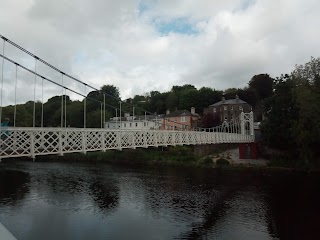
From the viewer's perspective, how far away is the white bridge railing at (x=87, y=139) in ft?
60.6

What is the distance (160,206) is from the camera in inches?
1005

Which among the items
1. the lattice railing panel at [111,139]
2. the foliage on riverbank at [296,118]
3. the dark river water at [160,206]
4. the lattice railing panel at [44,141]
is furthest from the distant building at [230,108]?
the lattice railing panel at [44,141]

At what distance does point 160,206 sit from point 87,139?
7516 mm

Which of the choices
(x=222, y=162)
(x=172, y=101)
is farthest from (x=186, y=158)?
(x=172, y=101)

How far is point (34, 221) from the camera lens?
70.1 ft

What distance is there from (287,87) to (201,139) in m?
16.1

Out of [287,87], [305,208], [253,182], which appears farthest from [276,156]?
[305,208]

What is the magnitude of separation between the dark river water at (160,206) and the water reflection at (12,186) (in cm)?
8

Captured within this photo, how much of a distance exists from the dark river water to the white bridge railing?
4.14 m

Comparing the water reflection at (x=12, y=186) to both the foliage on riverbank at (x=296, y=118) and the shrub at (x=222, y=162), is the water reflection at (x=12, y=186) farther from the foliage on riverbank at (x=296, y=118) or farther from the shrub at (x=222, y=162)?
the foliage on riverbank at (x=296, y=118)

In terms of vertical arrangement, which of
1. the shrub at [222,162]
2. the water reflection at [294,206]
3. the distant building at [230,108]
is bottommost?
the water reflection at [294,206]

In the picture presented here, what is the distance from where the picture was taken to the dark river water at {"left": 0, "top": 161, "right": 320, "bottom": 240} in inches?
781

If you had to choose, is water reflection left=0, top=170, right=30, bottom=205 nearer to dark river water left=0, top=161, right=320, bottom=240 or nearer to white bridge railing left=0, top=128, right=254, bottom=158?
dark river water left=0, top=161, right=320, bottom=240

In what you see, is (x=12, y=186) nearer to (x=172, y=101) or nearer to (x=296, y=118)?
(x=296, y=118)
